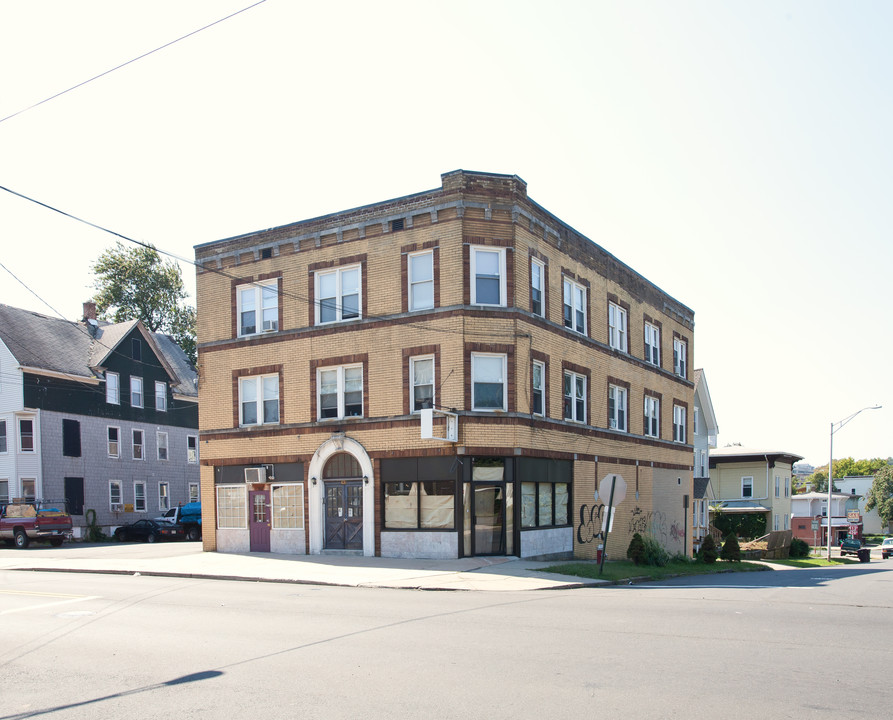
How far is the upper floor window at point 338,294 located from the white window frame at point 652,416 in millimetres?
15104

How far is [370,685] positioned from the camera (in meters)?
8.21

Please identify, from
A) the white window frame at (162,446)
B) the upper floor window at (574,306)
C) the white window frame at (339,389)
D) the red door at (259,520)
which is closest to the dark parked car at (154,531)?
the white window frame at (162,446)

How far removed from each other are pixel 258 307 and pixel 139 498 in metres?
24.6

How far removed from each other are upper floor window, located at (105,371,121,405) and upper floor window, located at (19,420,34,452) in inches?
205

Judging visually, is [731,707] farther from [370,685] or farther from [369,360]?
[369,360]

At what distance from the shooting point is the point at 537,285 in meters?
26.2

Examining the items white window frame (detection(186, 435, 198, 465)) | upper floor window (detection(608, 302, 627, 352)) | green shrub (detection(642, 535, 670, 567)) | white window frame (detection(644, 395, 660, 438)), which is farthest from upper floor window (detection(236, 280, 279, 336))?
white window frame (detection(186, 435, 198, 465))

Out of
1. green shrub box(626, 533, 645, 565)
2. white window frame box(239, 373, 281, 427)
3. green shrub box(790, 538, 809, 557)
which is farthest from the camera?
green shrub box(790, 538, 809, 557)

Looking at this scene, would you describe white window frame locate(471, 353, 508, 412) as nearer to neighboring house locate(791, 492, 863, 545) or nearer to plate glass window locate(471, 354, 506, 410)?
plate glass window locate(471, 354, 506, 410)

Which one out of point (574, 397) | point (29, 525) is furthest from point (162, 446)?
point (574, 397)

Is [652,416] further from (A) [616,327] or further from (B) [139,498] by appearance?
(B) [139,498]

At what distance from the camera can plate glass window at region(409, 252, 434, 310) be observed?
978 inches

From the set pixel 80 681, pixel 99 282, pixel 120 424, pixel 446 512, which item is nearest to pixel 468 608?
pixel 80 681

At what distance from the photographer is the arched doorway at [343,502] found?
25672 mm
